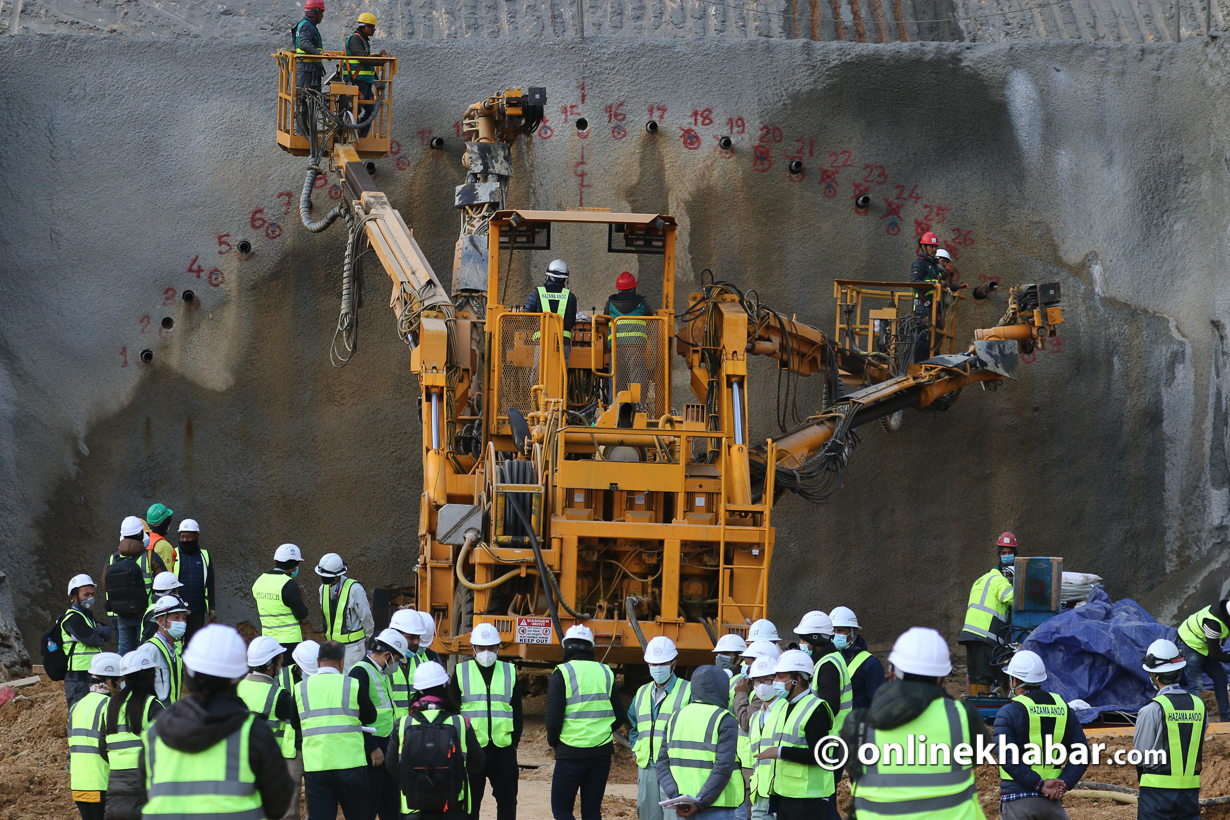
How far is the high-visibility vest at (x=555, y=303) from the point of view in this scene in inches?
485

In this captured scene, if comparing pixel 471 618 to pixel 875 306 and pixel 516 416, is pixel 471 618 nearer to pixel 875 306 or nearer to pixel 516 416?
pixel 516 416

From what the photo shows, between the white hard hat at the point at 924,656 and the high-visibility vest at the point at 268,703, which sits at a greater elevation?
the white hard hat at the point at 924,656

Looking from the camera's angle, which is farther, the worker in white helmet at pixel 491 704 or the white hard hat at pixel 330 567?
the white hard hat at pixel 330 567

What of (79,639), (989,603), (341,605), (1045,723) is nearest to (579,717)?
(1045,723)

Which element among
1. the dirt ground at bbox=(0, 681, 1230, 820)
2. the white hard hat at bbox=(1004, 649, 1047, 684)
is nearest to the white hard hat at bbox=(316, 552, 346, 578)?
the dirt ground at bbox=(0, 681, 1230, 820)

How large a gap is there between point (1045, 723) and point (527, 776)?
16.8 ft

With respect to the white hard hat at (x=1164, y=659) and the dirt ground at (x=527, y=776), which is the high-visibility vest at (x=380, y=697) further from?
the white hard hat at (x=1164, y=659)

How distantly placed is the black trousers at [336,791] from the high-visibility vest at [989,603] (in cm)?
658

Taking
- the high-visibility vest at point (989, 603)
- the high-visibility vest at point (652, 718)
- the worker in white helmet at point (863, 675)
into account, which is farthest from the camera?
the high-visibility vest at point (989, 603)

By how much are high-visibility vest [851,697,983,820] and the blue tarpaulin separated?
7.08 meters

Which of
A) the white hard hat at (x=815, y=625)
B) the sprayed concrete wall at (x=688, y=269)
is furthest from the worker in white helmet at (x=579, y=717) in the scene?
the sprayed concrete wall at (x=688, y=269)

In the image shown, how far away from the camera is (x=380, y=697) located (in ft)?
27.6

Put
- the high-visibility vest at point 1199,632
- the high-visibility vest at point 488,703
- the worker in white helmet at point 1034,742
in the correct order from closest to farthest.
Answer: the worker in white helmet at point 1034,742, the high-visibility vest at point 488,703, the high-visibility vest at point 1199,632

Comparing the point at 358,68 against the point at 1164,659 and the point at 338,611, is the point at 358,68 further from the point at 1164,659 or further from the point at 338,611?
the point at 1164,659
